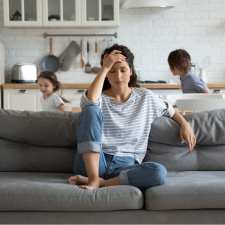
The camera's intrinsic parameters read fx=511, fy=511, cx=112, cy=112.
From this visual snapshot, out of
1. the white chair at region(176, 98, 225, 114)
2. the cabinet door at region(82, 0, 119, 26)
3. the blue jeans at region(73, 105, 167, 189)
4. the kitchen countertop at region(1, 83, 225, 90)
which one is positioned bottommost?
the blue jeans at region(73, 105, 167, 189)

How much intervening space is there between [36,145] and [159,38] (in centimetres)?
374

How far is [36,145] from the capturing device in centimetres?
302

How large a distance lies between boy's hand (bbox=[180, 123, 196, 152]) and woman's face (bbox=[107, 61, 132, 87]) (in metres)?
0.42

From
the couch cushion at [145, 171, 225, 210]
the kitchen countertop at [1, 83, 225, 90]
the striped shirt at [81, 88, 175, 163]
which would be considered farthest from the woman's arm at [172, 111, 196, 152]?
the kitchen countertop at [1, 83, 225, 90]

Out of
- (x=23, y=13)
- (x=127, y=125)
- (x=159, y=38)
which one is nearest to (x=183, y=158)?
(x=127, y=125)

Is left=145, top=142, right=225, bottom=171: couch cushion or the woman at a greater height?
the woman

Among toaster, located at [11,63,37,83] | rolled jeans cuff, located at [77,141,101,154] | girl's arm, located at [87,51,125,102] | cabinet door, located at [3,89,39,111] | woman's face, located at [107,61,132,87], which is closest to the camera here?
rolled jeans cuff, located at [77,141,101,154]

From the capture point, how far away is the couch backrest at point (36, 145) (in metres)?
2.98

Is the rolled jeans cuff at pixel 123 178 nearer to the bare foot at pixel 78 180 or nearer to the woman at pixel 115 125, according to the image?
the woman at pixel 115 125

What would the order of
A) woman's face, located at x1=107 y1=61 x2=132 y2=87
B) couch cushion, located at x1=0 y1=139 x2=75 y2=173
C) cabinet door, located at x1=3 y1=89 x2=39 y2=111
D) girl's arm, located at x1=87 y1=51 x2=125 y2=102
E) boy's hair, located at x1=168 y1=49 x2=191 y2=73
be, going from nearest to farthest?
girl's arm, located at x1=87 y1=51 x2=125 y2=102 < woman's face, located at x1=107 y1=61 x2=132 y2=87 < couch cushion, located at x1=0 y1=139 x2=75 y2=173 < boy's hair, located at x1=168 y1=49 x2=191 y2=73 < cabinet door, located at x1=3 y1=89 x2=39 y2=111

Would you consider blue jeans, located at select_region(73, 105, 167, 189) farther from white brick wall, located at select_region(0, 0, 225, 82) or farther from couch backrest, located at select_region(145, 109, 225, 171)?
white brick wall, located at select_region(0, 0, 225, 82)

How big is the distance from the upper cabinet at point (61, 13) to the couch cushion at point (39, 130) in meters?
3.31

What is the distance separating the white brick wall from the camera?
20.9 feet

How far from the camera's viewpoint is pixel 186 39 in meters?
6.41
